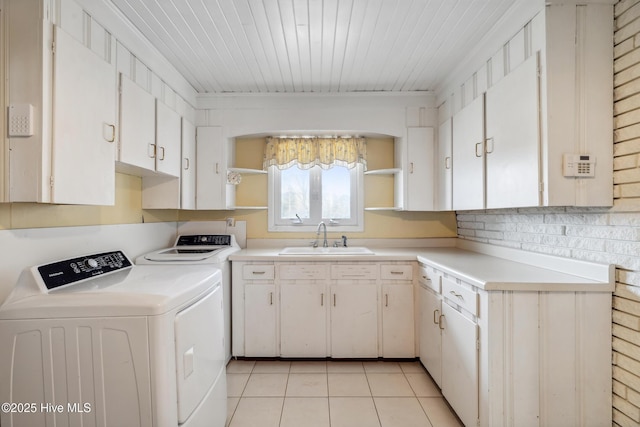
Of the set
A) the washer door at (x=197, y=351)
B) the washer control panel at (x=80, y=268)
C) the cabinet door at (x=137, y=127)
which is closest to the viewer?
the washer door at (x=197, y=351)

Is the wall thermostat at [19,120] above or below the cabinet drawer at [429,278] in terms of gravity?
above

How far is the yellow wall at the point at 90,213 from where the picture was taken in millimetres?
1469

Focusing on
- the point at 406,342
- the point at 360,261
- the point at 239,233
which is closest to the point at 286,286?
the point at 360,261

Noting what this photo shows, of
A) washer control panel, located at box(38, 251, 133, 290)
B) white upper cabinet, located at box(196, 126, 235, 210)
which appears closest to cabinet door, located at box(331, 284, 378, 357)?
white upper cabinet, located at box(196, 126, 235, 210)

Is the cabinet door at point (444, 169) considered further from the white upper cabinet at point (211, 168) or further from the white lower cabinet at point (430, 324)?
the white upper cabinet at point (211, 168)

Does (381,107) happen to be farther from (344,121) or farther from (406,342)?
(406,342)

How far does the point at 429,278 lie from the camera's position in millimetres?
2420

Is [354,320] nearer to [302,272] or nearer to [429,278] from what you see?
[302,272]

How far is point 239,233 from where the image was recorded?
10.7 feet

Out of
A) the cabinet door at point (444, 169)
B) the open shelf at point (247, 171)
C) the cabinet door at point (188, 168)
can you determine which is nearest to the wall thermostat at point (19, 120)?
the cabinet door at point (188, 168)

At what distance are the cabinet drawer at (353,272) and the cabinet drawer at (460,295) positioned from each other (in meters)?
0.67

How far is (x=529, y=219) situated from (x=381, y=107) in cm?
155

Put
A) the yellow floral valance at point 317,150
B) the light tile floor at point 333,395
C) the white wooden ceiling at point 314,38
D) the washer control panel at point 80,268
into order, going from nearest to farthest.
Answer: the washer control panel at point 80,268
the white wooden ceiling at point 314,38
the light tile floor at point 333,395
the yellow floral valance at point 317,150

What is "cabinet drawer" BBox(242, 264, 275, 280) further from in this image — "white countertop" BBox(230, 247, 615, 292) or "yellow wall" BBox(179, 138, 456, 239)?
"yellow wall" BBox(179, 138, 456, 239)
